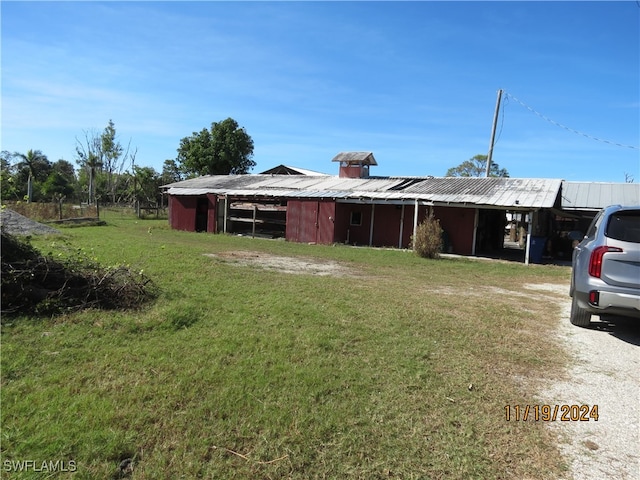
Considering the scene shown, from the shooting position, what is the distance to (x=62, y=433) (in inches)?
109

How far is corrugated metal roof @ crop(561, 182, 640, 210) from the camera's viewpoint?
1071 inches

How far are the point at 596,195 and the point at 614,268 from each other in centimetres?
2782

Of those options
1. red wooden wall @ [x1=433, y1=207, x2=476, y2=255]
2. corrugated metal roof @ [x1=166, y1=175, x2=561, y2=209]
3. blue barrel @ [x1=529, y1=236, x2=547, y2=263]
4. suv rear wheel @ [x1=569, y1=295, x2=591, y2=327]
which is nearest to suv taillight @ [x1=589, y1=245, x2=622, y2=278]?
suv rear wheel @ [x1=569, y1=295, x2=591, y2=327]

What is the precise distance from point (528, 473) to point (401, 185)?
20.7m

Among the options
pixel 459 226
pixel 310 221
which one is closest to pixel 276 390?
pixel 459 226

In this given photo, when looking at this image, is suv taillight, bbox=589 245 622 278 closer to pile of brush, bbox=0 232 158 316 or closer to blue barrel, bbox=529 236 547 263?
pile of brush, bbox=0 232 158 316

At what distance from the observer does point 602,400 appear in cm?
376

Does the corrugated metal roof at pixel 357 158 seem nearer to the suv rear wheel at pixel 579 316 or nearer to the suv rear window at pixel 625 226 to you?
the suv rear wheel at pixel 579 316

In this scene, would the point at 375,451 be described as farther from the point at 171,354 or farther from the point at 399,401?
the point at 171,354

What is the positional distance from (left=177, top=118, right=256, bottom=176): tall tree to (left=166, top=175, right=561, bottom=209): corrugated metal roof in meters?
14.1

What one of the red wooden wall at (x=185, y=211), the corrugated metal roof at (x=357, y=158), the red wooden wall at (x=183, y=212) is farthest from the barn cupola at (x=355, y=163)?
the red wooden wall at (x=183, y=212)

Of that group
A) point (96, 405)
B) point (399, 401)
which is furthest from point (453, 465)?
point (96, 405)

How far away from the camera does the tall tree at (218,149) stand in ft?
142
